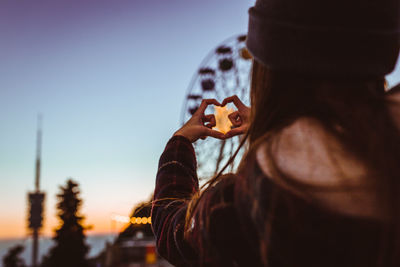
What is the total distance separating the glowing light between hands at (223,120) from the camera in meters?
1.29

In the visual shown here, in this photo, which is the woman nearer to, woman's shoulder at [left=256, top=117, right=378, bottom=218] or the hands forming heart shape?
woman's shoulder at [left=256, top=117, right=378, bottom=218]

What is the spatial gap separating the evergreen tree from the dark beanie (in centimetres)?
3501

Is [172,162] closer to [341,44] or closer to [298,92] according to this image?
[298,92]

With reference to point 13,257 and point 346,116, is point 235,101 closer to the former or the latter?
point 346,116

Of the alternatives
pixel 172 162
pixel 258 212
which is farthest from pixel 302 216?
pixel 172 162

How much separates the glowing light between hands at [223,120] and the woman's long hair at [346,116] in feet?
1.21

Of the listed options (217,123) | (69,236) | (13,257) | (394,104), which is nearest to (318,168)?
(394,104)

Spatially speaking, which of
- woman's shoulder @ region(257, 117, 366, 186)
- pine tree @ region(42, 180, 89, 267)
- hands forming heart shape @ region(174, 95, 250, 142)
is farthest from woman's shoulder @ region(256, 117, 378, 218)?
pine tree @ region(42, 180, 89, 267)

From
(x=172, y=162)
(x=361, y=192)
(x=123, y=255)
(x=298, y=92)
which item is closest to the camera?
(x=361, y=192)

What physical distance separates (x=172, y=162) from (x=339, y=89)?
0.48 metres

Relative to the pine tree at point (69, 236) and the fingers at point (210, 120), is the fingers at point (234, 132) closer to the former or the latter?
the fingers at point (210, 120)

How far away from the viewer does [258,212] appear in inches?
31.1

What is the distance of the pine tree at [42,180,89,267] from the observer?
28.8 meters

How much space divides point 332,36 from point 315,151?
0.20 meters
